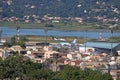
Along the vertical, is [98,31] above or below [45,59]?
below

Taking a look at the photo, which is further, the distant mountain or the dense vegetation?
the distant mountain

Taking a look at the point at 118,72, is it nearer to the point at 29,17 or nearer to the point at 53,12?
the point at 29,17

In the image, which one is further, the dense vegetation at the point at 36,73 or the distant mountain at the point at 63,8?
the distant mountain at the point at 63,8

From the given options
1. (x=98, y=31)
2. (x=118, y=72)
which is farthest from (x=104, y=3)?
(x=118, y=72)

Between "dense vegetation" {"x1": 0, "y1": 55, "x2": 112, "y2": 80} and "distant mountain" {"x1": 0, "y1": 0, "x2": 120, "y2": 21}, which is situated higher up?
"dense vegetation" {"x1": 0, "y1": 55, "x2": 112, "y2": 80}

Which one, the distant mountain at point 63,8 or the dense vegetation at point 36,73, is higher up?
the dense vegetation at point 36,73
